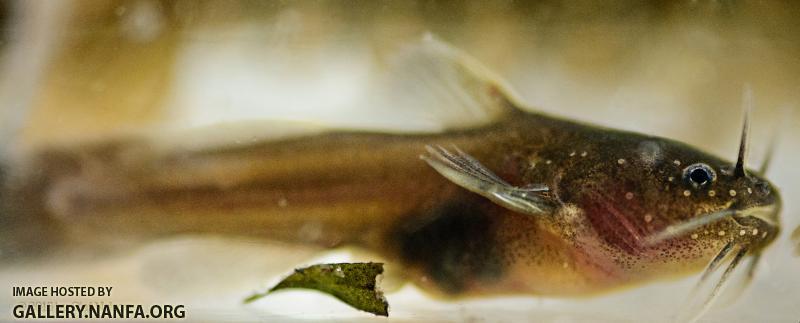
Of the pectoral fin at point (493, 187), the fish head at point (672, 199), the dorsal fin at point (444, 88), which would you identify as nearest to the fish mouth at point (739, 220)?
the fish head at point (672, 199)

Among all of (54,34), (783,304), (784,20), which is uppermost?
(54,34)

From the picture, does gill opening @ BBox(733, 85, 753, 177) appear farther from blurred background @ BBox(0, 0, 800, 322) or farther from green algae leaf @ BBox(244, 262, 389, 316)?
green algae leaf @ BBox(244, 262, 389, 316)

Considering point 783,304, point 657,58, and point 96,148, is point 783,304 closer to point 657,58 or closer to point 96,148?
point 657,58

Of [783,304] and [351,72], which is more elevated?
[351,72]

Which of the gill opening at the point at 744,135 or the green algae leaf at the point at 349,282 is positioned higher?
the gill opening at the point at 744,135

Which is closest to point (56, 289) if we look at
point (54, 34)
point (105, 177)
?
point (105, 177)

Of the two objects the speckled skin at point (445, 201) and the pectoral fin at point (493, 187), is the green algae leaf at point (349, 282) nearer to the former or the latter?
the speckled skin at point (445, 201)
